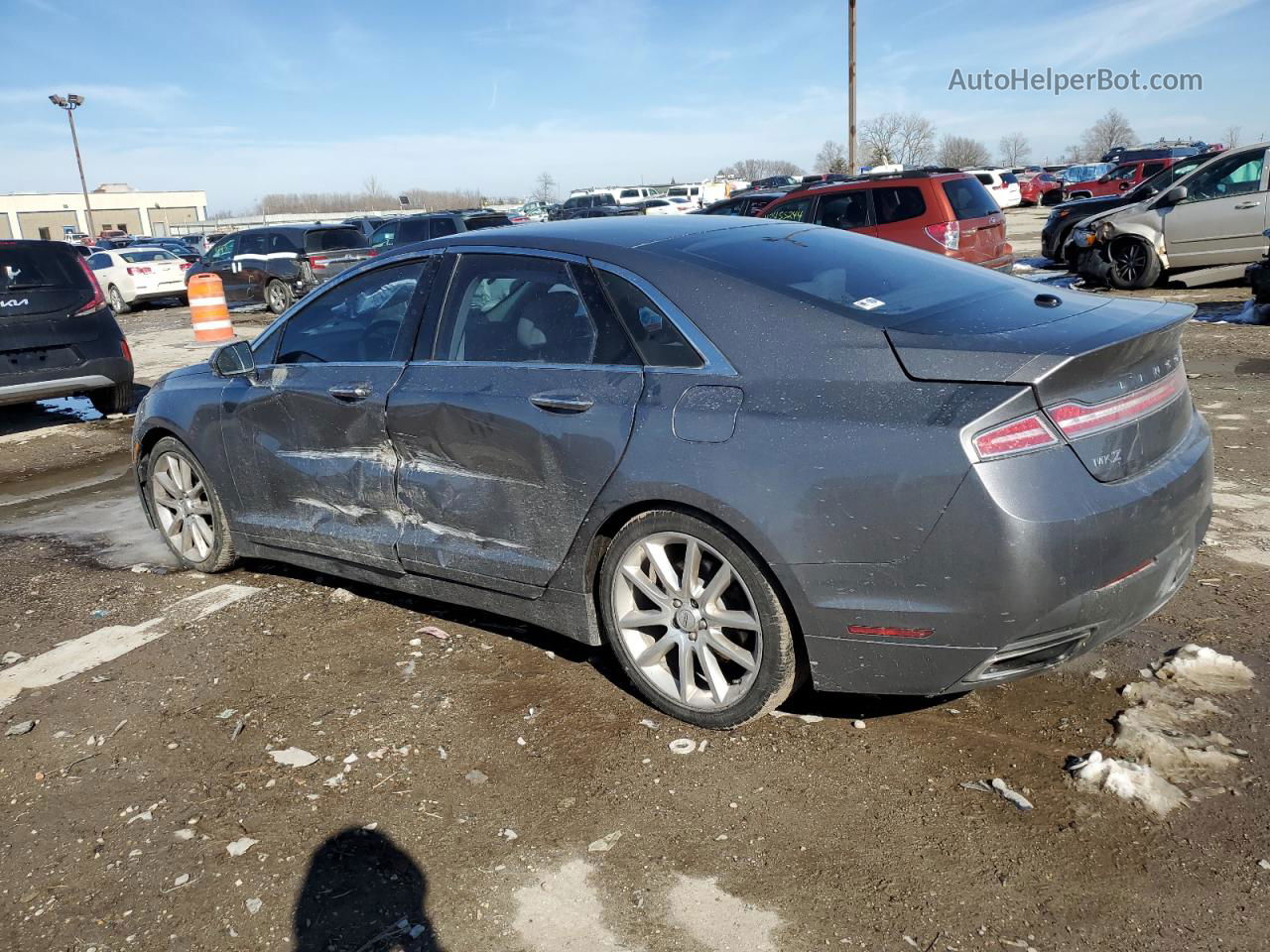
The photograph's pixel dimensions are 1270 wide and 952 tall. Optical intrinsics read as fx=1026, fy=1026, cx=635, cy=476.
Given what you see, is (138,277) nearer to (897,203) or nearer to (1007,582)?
(897,203)

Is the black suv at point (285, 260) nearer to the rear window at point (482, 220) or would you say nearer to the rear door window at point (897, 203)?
the rear window at point (482, 220)

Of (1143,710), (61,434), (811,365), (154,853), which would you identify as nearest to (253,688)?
(154,853)

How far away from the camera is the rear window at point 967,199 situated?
1265 cm

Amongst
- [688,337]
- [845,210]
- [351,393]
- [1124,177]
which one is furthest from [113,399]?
[1124,177]

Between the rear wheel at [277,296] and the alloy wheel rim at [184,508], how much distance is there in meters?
14.9

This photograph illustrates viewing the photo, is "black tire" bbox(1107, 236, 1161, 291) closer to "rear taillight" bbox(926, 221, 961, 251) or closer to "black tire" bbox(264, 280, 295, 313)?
"rear taillight" bbox(926, 221, 961, 251)

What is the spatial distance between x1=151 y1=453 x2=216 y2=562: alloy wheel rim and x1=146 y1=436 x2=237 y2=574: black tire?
1 centimetres

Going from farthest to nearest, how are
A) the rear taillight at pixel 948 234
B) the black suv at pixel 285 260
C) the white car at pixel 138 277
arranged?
the white car at pixel 138 277 → the black suv at pixel 285 260 → the rear taillight at pixel 948 234

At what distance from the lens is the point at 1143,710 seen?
11.0 feet

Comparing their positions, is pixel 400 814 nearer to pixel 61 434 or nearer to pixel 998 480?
pixel 998 480

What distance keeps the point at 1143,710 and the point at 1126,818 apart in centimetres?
66

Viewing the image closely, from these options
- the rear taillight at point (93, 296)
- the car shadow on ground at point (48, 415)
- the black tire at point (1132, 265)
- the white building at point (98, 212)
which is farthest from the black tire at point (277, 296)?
the white building at point (98, 212)

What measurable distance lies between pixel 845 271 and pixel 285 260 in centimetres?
1777

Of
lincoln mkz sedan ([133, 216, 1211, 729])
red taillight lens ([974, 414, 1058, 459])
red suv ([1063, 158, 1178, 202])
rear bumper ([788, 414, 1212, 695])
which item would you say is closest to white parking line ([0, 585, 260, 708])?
lincoln mkz sedan ([133, 216, 1211, 729])
